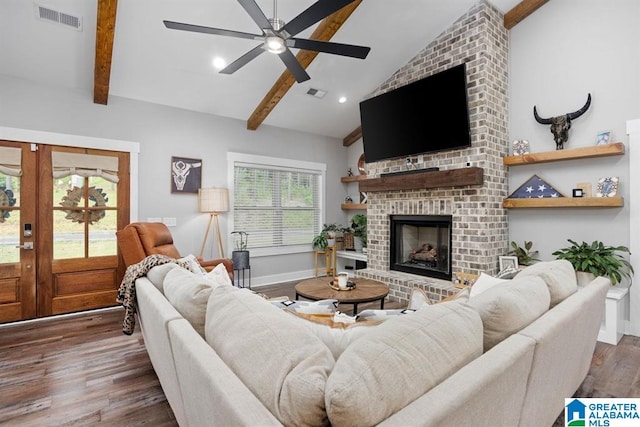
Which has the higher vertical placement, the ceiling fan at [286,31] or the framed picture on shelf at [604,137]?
the ceiling fan at [286,31]

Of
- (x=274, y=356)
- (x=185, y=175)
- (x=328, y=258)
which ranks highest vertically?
(x=185, y=175)

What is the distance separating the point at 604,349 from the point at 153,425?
349 centimetres

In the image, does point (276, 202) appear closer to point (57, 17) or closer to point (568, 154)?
point (57, 17)

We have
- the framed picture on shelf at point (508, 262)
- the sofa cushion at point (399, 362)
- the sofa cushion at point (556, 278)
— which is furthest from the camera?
the framed picture on shelf at point (508, 262)

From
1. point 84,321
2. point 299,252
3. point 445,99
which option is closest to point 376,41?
point 445,99

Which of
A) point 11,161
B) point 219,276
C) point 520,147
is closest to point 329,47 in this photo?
point 219,276

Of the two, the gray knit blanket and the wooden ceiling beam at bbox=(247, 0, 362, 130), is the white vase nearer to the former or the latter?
the wooden ceiling beam at bbox=(247, 0, 362, 130)

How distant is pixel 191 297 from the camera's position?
1.47 m

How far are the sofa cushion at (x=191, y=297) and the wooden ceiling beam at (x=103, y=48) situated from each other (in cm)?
259

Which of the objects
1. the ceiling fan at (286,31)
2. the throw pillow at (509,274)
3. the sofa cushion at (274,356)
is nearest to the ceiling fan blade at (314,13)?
the ceiling fan at (286,31)

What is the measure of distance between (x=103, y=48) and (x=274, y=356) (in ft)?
12.0

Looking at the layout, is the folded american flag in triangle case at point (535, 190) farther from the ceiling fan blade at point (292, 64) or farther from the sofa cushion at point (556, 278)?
the ceiling fan blade at point (292, 64)

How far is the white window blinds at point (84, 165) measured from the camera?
3779mm

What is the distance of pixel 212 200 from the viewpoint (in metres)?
4.51
